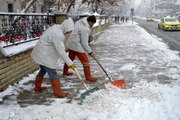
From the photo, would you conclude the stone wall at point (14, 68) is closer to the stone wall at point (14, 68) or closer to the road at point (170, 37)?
the stone wall at point (14, 68)

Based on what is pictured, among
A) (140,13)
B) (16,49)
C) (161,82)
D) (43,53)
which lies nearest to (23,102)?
(43,53)

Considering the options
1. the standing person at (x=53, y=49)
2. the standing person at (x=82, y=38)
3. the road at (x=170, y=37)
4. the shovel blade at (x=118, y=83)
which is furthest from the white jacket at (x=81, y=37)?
the road at (x=170, y=37)

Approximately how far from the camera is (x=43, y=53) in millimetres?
5715

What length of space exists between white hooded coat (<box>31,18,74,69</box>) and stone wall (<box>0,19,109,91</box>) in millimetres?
923

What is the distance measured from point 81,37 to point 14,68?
171 cm

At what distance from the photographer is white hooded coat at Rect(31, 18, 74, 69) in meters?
5.54

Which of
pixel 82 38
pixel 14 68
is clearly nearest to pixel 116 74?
pixel 82 38

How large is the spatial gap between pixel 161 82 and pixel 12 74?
11.5 feet

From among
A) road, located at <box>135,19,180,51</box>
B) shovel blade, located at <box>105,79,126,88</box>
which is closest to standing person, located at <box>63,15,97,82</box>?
shovel blade, located at <box>105,79,126,88</box>

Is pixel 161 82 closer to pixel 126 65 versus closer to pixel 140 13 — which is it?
Answer: pixel 126 65

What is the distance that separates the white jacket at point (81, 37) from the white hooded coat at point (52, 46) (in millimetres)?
1115

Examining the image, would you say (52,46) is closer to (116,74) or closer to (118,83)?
(118,83)

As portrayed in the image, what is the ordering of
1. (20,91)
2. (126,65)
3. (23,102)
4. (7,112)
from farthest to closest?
(126,65) → (20,91) → (23,102) → (7,112)

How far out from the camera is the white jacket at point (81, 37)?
6.84m
